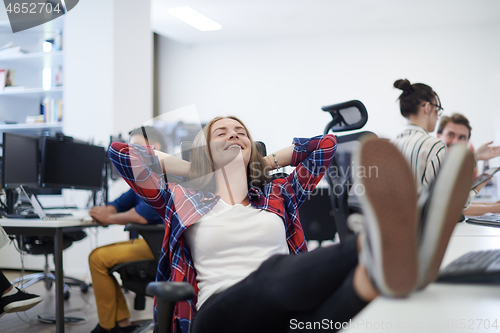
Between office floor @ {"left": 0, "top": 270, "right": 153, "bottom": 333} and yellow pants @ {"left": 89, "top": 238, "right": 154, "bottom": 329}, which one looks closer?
yellow pants @ {"left": 89, "top": 238, "right": 154, "bottom": 329}

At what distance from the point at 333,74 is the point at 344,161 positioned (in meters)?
4.27

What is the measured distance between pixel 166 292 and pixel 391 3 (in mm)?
5212

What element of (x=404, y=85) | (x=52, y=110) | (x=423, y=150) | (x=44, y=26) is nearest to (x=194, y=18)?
(x=44, y=26)

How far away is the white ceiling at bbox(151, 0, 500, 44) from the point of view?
5.04 m

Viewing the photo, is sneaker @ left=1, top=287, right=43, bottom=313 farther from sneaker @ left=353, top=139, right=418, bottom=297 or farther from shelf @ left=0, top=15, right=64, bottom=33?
shelf @ left=0, top=15, right=64, bottom=33

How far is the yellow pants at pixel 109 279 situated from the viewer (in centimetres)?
217

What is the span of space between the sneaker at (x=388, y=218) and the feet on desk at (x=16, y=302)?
1.62m

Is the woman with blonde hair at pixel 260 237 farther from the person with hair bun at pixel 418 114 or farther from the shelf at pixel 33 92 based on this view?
the shelf at pixel 33 92

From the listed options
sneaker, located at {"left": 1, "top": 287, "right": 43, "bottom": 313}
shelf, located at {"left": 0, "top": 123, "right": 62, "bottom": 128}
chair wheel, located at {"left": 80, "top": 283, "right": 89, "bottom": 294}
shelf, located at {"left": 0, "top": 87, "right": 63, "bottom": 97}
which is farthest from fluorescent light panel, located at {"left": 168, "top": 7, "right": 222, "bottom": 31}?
sneaker, located at {"left": 1, "top": 287, "right": 43, "bottom": 313}

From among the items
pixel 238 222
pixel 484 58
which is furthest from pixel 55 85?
pixel 484 58

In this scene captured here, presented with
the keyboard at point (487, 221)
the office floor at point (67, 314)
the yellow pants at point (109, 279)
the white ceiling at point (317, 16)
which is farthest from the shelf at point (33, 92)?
the keyboard at point (487, 221)

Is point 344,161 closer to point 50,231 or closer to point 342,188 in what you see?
point 342,188

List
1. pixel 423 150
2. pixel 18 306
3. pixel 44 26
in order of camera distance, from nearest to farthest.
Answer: pixel 18 306 → pixel 423 150 → pixel 44 26

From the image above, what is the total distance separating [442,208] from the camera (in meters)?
0.54
